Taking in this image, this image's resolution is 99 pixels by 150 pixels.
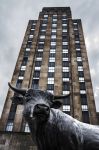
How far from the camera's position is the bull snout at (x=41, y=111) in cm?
488

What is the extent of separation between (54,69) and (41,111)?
139ft

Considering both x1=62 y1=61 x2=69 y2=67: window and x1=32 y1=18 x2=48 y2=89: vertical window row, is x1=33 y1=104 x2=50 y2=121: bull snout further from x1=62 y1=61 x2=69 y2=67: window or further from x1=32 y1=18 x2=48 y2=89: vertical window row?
x1=62 y1=61 x2=69 y2=67: window

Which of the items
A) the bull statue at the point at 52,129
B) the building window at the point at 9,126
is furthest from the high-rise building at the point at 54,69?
the bull statue at the point at 52,129

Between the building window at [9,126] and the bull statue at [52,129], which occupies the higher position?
the building window at [9,126]

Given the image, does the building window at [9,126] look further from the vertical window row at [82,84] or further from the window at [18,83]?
the vertical window row at [82,84]

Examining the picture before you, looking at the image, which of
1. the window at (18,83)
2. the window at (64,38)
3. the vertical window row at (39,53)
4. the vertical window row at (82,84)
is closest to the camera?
the vertical window row at (82,84)

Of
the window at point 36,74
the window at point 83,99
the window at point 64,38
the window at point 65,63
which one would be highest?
the window at point 64,38

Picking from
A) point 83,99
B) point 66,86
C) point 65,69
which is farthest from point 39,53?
point 83,99

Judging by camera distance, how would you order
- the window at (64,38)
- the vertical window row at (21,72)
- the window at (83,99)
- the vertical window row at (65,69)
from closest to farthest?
the vertical window row at (21,72), the vertical window row at (65,69), the window at (83,99), the window at (64,38)

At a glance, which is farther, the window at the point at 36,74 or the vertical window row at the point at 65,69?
the window at the point at 36,74

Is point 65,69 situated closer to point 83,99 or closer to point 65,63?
point 65,63

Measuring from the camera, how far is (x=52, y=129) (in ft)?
18.0

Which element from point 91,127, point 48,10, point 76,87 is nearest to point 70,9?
point 48,10

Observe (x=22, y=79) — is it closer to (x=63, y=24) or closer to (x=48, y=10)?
(x=63, y=24)
